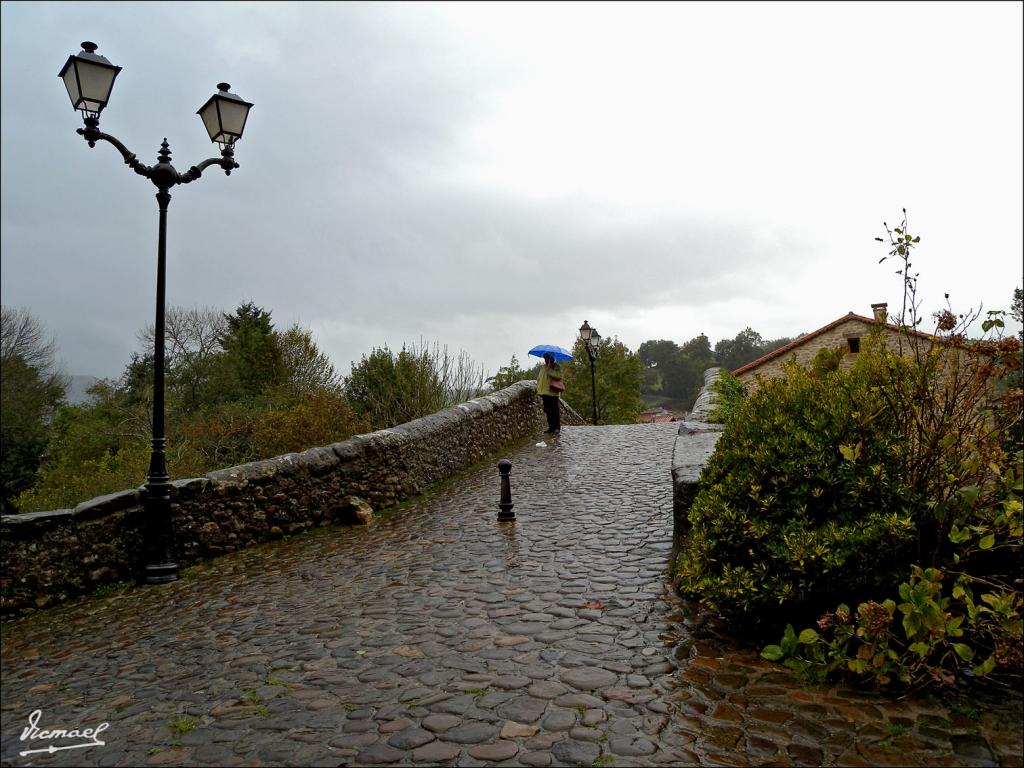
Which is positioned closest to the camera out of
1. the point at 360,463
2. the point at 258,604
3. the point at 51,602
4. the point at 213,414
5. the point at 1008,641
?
the point at 1008,641

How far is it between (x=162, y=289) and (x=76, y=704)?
422 cm

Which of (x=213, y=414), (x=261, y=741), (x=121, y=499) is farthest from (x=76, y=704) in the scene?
(x=213, y=414)

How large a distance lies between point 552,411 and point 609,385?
30581 millimetres

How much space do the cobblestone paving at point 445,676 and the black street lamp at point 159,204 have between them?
425 millimetres

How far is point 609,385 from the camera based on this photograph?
1769 inches

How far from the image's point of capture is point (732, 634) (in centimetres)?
420

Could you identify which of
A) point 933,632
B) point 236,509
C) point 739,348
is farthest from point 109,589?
point 739,348

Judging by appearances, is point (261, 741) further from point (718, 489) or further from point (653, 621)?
point (718, 489)

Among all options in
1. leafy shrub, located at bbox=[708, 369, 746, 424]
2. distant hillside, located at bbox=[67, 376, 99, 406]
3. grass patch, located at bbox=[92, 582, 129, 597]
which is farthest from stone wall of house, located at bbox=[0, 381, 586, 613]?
distant hillside, located at bbox=[67, 376, 99, 406]

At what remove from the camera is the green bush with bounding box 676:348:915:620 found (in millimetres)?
3689

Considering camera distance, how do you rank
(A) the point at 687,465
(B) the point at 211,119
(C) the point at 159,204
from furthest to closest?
(B) the point at 211,119 < (C) the point at 159,204 < (A) the point at 687,465

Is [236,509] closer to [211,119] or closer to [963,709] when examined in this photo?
[211,119]

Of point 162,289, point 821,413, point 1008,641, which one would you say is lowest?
point 1008,641

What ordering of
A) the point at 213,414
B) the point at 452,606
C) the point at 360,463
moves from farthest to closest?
the point at 213,414 → the point at 360,463 → the point at 452,606
